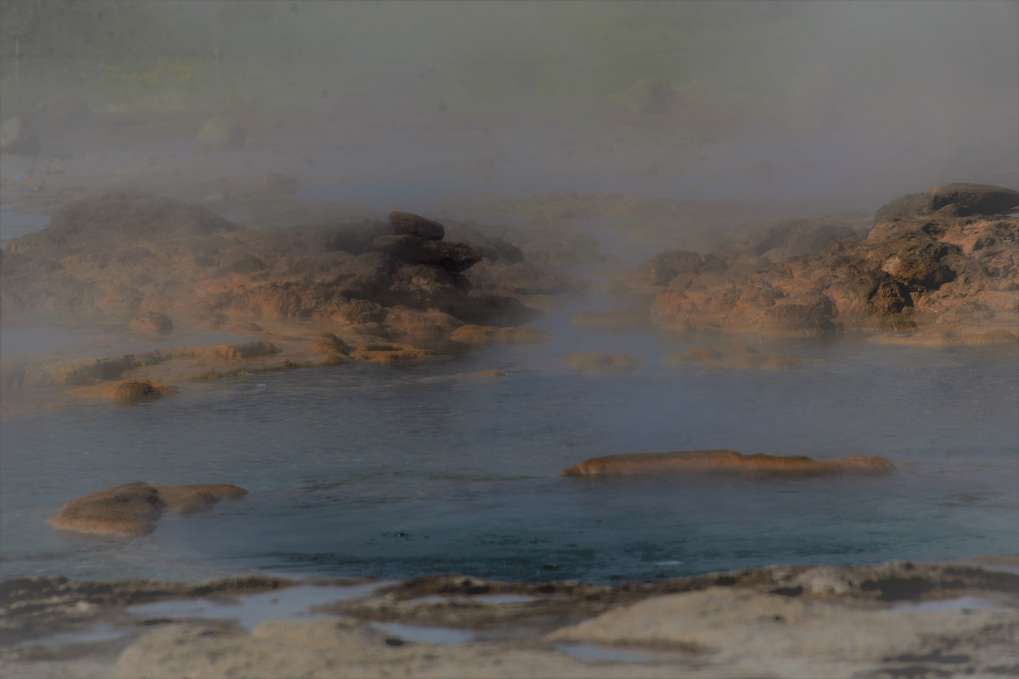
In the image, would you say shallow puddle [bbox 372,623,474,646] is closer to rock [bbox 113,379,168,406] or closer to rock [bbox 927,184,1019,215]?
rock [bbox 113,379,168,406]

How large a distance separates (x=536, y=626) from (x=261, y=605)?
1.78 meters

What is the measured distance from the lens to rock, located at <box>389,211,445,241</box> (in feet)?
89.1

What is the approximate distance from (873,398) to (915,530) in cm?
616

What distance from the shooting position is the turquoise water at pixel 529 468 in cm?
1163

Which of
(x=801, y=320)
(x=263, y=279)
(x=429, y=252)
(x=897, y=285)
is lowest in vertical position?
(x=801, y=320)

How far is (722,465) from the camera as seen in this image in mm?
14180

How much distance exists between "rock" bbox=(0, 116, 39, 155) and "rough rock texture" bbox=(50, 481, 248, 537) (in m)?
44.4

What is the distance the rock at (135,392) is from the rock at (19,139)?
128 ft

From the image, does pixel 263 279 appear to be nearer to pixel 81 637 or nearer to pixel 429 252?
pixel 429 252

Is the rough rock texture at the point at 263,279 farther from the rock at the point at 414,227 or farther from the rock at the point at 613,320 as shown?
the rock at the point at 613,320

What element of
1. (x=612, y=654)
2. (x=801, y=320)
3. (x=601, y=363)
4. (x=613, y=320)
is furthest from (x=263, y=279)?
(x=612, y=654)

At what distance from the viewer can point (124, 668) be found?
9.02 m

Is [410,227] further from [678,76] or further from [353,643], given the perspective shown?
[678,76]

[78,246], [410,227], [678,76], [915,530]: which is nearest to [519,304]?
[410,227]
